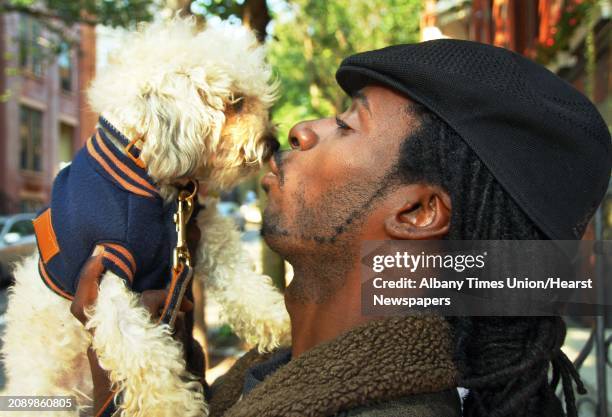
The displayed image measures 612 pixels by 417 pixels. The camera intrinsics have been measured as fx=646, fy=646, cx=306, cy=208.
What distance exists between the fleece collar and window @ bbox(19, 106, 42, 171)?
25132 millimetres

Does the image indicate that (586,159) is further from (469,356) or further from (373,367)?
(373,367)

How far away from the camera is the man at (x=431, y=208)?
55.9 inches

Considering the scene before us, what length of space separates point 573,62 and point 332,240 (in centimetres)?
859

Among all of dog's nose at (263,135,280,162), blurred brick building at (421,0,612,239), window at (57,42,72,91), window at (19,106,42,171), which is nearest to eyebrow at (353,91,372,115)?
dog's nose at (263,135,280,162)

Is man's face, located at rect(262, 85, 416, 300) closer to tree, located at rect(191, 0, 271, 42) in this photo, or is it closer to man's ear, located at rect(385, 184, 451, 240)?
man's ear, located at rect(385, 184, 451, 240)

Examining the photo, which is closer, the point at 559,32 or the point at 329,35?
the point at 559,32

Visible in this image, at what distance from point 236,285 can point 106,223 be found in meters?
0.77

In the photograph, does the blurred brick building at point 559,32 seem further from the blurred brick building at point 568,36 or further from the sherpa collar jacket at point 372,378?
the sherpa collar jacket at point 372,378

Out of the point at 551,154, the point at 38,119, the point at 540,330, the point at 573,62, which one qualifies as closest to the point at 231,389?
the point at 540,330

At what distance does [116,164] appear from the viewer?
230 cm

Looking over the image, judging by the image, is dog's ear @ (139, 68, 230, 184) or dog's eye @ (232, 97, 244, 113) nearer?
dog's ear @ (139, 68, 230, 184)

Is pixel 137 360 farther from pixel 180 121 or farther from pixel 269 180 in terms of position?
pixel 180 121

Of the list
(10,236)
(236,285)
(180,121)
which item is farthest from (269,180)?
(10,236)

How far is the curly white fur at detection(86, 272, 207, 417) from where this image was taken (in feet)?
6.90
